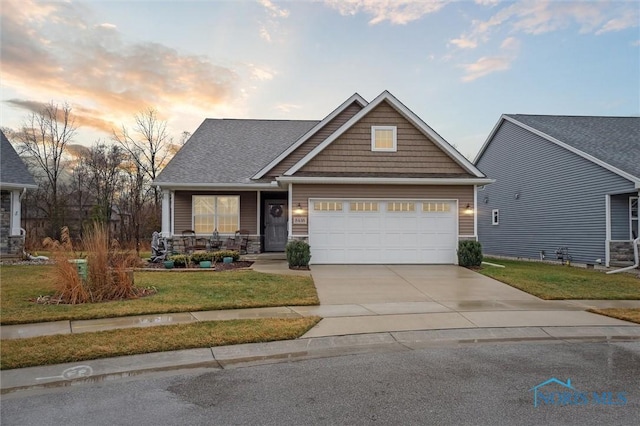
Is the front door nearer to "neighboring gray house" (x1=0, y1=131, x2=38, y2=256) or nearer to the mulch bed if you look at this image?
the mulch bed

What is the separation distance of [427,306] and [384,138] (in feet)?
26.5

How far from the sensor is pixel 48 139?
34.8 metres

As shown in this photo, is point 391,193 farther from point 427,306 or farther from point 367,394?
point 367,394

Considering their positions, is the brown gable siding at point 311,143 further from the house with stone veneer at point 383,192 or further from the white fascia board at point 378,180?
the white fascia board at point 378,180

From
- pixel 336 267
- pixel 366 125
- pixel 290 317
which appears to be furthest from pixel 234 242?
pixel 290 317

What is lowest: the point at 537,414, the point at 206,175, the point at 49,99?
the point at 537,414

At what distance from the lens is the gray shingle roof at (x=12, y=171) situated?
16.5 m

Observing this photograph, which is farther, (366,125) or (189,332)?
(366,125)

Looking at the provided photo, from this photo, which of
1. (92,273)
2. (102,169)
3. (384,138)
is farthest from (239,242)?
(102,169)

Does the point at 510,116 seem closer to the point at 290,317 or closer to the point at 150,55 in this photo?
the point at 150,55

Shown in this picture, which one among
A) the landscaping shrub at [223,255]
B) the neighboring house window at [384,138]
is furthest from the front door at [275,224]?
the neighboring house window at [384,138]

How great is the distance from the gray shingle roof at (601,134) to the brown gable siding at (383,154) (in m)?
6.98

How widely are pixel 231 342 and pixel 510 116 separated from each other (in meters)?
21.6

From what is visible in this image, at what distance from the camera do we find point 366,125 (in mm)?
15086
